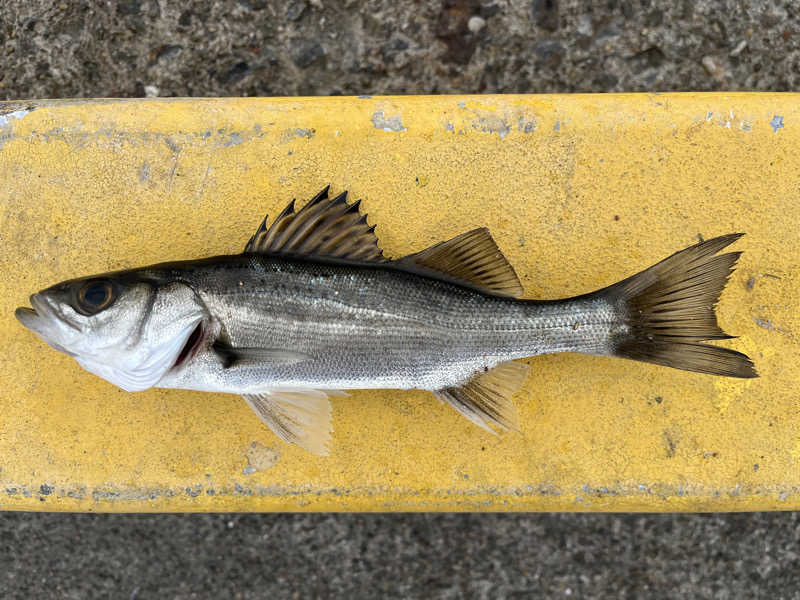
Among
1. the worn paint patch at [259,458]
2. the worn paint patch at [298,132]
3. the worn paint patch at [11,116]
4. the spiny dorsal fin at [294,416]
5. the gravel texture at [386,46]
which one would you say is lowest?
the worn paint patch at [259,458]

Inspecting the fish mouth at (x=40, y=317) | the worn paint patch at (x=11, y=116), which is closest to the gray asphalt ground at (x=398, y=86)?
the worn paint patch at (x=11, y=116)

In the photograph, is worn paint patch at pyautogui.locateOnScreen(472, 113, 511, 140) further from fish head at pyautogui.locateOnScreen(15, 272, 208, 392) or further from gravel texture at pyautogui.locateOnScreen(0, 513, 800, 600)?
gravel texture at pyautogui.locateOnScreen(0, 513, 800, 600)

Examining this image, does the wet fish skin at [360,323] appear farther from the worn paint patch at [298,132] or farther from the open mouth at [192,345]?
the worn paint patch at [298,132]

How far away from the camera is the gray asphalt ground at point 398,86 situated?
2.66 m

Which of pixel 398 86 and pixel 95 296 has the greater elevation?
pixel 398 86

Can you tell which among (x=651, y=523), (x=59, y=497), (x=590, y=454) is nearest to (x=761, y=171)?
(x=590, y=454)

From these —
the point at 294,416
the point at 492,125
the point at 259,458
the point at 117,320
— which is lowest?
the point at 259,458

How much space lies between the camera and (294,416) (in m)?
1.99

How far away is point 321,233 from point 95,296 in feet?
2.37

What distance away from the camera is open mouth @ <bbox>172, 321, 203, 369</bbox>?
1843 mm

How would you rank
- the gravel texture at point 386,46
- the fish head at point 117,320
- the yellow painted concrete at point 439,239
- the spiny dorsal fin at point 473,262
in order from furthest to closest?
1. the gravel texture at point 386,46
2. the yellow painted concrete at point 439,239
3. the spiny dorsal fin at point 473,262
4. the fish head at point 117,320

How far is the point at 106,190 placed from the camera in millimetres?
2275

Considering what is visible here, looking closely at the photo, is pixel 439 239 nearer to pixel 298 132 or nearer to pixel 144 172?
pixel 298 132

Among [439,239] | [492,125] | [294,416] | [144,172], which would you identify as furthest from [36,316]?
[492,125]
